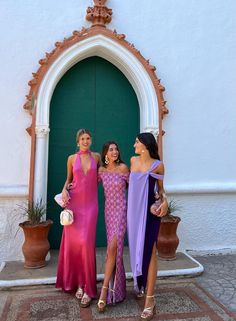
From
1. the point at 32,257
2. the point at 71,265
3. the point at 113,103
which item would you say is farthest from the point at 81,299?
the point at 113,103

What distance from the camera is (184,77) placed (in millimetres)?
5172

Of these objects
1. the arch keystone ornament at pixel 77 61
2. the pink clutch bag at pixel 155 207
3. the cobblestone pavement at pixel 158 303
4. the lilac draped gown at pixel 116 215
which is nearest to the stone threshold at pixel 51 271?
the cobblestone pavement at pixel 158 303

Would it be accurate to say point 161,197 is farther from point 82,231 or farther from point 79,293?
point 79,293

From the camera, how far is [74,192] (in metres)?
3.24

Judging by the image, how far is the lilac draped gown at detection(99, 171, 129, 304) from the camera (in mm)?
3080

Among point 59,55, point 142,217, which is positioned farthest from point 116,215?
point 59,55

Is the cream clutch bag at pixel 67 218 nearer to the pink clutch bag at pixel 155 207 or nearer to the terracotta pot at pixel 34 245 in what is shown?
the pink clutch bag at pixel 155 207

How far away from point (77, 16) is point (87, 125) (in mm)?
1680

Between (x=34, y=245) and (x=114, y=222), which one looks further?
(x=34, y=245)

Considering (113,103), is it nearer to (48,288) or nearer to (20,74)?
(20,74)

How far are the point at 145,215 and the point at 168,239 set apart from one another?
1624 mm

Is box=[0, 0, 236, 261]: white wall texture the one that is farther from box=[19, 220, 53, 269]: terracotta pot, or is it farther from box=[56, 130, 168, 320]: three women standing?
box=[56, 130, 168, 320]: three women standing

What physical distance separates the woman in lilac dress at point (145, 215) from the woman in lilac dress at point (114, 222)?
127mm

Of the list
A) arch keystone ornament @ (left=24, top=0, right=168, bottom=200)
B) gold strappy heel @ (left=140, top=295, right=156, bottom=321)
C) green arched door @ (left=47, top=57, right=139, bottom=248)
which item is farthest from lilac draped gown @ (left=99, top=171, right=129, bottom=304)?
green arched door @ (left=47, top=57, right=139, bottom=248)
